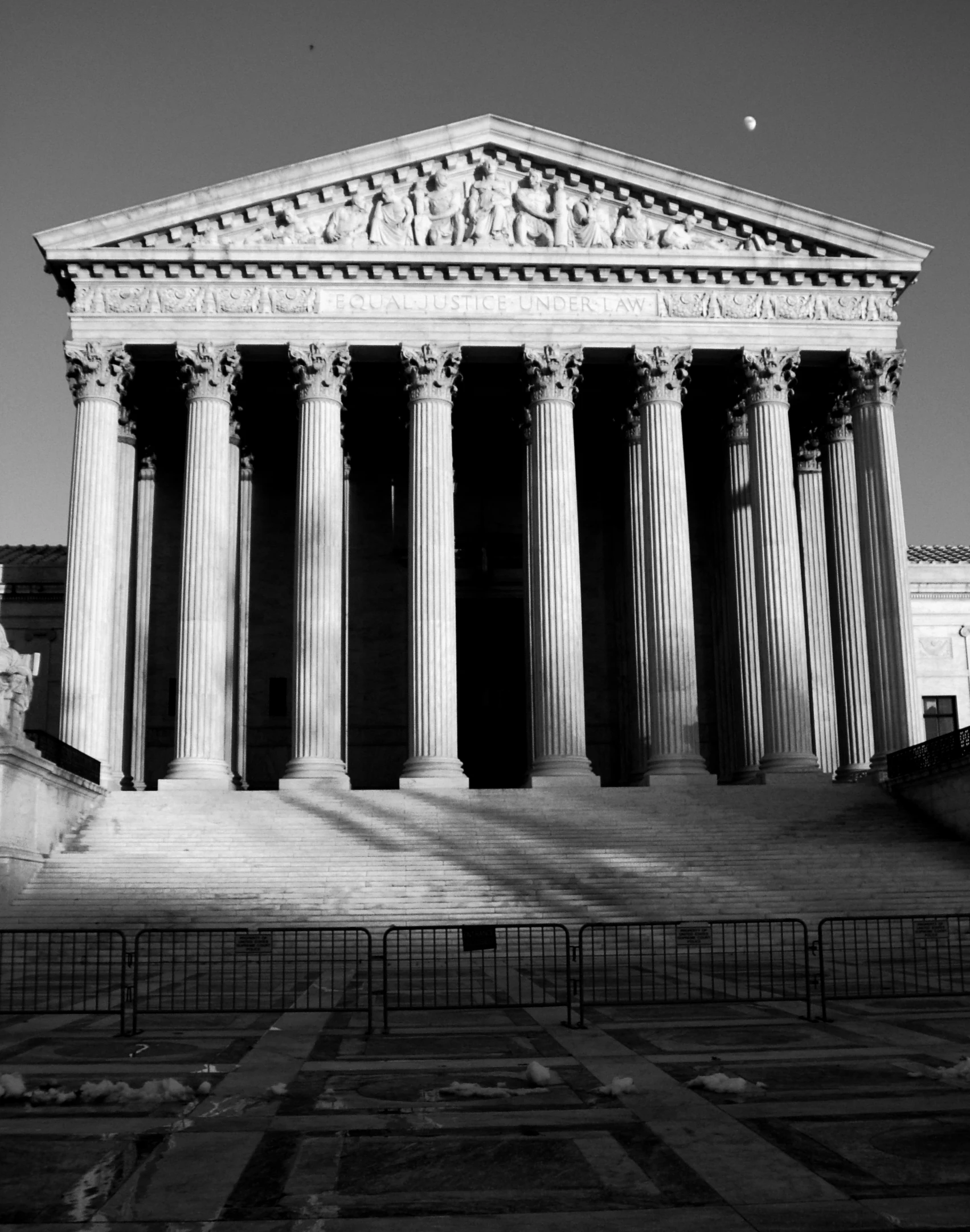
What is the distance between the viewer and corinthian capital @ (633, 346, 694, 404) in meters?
39.3

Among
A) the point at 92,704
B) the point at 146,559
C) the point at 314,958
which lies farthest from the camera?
the point at 146,559

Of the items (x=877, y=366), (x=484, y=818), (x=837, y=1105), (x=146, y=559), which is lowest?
(x=837, y=1105)

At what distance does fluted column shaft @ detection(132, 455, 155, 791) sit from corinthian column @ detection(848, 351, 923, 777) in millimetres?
23076

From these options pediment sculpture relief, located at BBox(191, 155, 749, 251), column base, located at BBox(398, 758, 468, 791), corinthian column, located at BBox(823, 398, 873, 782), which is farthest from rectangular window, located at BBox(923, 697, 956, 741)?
column base, located at BBox(398, 758, 468, 791)

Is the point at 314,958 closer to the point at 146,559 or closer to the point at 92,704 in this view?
the point at 92,704

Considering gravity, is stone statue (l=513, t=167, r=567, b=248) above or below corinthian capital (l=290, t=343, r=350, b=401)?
above

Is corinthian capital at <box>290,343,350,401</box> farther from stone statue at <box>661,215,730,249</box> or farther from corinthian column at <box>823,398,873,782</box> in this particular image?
corinthian column at <box>823,398,873,782</box>

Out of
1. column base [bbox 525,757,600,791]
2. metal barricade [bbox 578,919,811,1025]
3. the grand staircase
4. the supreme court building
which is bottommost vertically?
metal barricade [bbox 578,919,811,1025]

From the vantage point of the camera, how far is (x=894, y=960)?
2159cm

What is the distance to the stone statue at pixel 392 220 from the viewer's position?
130 feet

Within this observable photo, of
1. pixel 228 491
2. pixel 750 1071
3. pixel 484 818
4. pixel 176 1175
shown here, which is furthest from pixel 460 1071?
pixel 228 491

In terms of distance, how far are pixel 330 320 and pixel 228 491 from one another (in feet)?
20.0

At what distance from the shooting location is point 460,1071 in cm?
1095

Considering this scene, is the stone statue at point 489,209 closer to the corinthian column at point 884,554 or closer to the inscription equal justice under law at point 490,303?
the inscription equal justice under law at point 490,303
